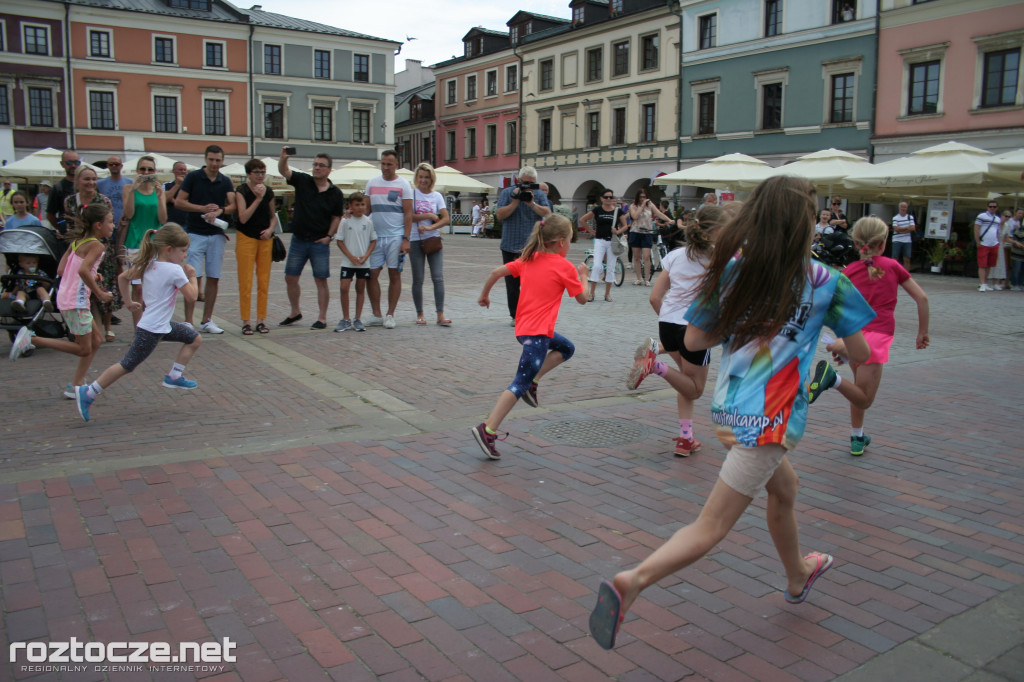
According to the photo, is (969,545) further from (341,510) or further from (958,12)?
(958,12)

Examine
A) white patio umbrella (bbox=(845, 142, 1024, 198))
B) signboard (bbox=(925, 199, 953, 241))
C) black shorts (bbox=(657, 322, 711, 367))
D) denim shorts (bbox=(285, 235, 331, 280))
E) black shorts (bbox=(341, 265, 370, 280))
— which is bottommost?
black shorts (bbox=(657, 322, 711, 367))

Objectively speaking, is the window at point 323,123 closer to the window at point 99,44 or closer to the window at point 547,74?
the window at point 99,44

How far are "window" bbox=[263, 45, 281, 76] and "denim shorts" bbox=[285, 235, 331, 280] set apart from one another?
142ft

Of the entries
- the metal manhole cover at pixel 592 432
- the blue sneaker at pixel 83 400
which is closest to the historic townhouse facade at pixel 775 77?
the metal manhole cover at pixel 592 432

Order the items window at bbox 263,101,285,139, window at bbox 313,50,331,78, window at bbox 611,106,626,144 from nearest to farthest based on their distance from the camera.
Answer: window at bbox 611,106,626,144, window at bbox 263,101,285,139, window at bbox 313,50,331,78

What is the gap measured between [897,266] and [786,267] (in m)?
3.03

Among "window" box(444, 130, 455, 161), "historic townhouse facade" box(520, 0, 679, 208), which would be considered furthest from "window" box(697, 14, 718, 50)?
"window" box(444, 130, 455, 161)

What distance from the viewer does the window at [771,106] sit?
113ft

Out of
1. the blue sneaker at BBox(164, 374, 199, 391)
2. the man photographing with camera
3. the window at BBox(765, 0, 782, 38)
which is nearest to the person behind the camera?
the blue sneaker at BBox(164, 374, 199, 391)

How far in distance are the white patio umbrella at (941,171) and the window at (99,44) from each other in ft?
134

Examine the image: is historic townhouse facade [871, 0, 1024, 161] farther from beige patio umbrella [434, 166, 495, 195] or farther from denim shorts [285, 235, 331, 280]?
denim shorts [285, 235, 331, 280]

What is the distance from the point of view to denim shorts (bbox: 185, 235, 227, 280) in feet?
31.3

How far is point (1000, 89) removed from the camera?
2677 centimetres

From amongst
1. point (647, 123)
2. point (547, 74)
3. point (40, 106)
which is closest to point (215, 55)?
point (40, 106)
